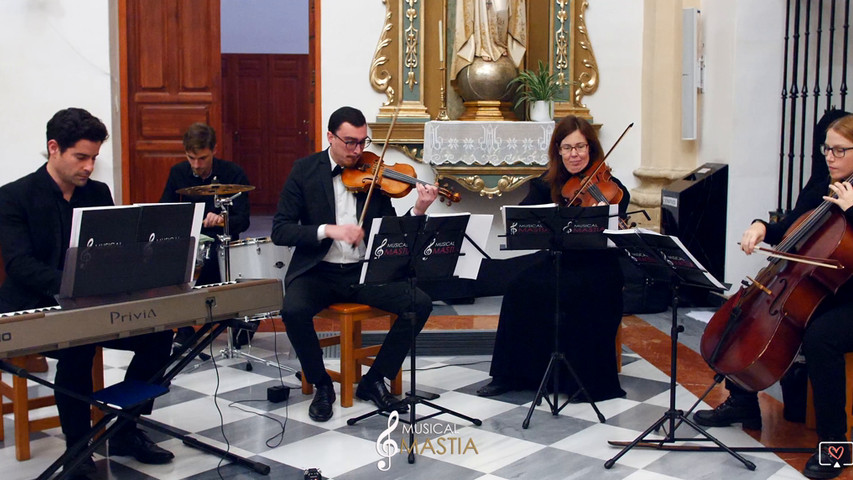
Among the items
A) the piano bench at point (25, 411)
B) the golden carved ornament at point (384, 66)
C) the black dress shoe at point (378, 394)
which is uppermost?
the golden carved ornament at point (384, 66)

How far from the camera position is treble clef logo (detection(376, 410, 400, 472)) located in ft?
10.2

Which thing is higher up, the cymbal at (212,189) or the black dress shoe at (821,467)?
the cymbal at (212,189)

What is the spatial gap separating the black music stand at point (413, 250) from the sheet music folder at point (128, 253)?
0.64 metres

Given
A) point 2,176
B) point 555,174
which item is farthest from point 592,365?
point 2,176

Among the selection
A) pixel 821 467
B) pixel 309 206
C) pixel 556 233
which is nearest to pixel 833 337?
pixel 821 467

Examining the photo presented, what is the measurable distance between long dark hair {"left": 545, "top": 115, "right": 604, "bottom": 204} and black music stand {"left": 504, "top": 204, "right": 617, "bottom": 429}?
0.39 m

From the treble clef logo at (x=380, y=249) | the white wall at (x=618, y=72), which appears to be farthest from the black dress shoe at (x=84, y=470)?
the white wall at (x=618, y=72)

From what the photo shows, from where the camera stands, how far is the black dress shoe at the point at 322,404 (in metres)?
3.63

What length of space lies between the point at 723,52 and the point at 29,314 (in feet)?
14.6

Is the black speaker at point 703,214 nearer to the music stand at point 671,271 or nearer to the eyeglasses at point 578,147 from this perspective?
the eyeglasses at point 578,147

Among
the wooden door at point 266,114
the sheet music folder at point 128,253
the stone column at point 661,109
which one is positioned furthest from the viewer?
the wooden door at point 266,114

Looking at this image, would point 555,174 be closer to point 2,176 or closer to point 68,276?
point 68,276

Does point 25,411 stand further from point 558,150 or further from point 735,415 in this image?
point 735,415

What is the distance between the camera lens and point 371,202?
396 cm
